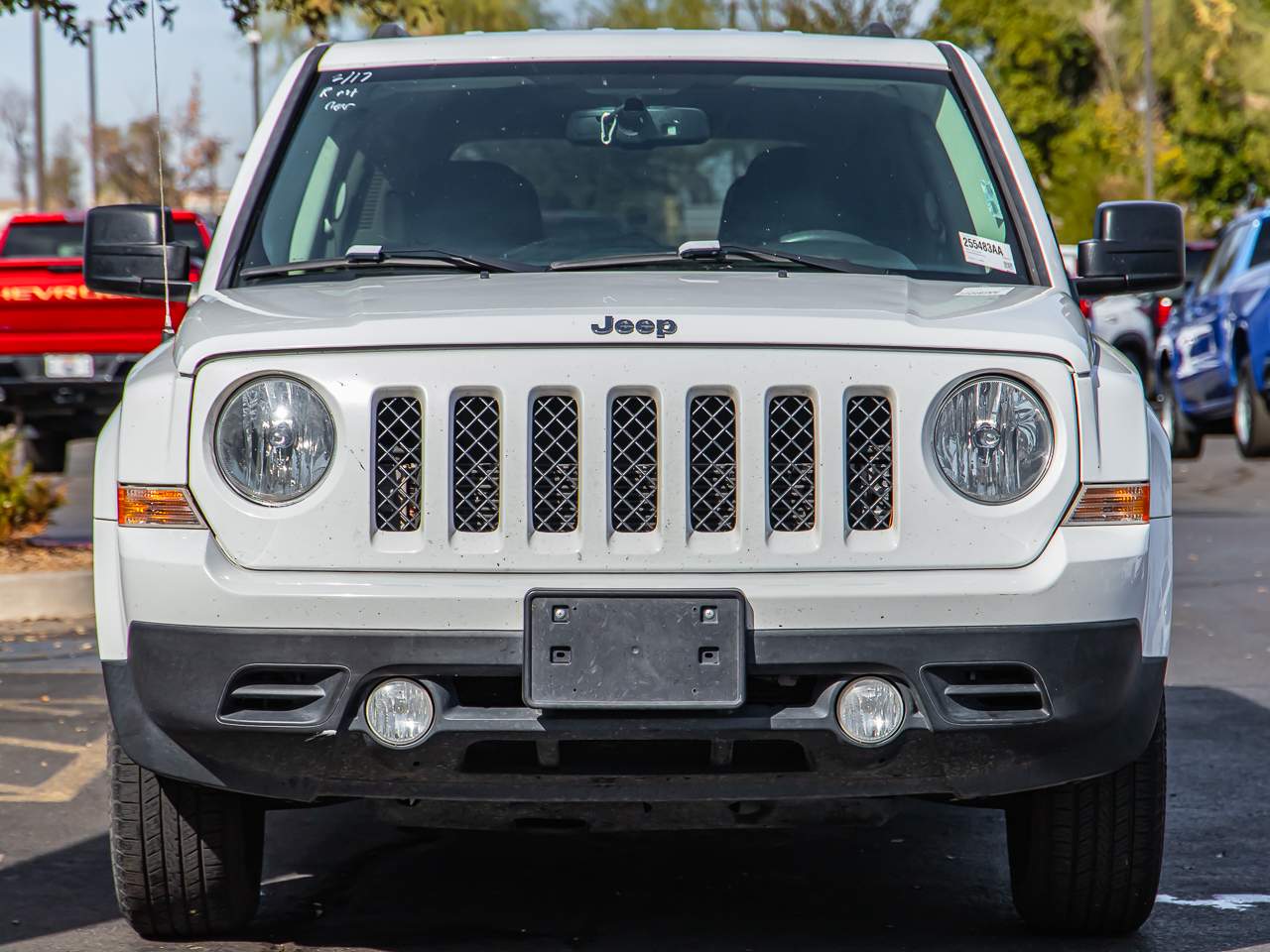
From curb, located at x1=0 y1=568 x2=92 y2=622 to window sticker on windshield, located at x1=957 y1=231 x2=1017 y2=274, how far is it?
18.0 ft

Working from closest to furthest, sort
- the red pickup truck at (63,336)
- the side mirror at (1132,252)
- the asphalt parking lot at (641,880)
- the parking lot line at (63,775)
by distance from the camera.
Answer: the asphalt parking lot at (641,880)
the side mirror at (1132,252)
the parking lot line at (63,775)
the red pickup truck at (63,336)

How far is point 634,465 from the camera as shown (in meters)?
3.61

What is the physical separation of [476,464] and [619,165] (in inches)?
63.8

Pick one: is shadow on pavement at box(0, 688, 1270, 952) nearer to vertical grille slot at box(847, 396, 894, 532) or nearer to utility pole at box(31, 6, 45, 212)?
vertical grille slot at box(847, 396, 894, 532)

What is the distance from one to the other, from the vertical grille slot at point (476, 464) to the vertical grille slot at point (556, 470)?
0.25 feet

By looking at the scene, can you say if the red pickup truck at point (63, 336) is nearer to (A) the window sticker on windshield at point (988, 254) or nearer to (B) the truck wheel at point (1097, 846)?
(A) the window sticker on windshield at point (988, 254)

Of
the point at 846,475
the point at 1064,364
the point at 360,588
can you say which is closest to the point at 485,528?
the point at 360,588

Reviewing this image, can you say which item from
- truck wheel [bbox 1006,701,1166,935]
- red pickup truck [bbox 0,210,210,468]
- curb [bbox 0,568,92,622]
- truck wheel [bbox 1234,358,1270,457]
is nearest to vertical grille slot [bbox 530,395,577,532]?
truck wheel [bbox 1006,701,1166,935]

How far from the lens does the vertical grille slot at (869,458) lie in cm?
364

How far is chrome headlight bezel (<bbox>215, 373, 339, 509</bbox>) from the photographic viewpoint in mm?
3627

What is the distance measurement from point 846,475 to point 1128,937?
1.31m

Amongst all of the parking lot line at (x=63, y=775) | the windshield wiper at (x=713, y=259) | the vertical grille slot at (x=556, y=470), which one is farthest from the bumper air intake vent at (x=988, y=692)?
the parking lot line at (x=63, y=775)

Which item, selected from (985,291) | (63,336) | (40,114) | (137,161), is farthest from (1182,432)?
(137,161)

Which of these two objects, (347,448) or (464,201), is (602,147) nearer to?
(464,201)
